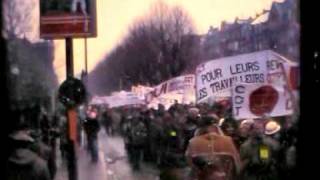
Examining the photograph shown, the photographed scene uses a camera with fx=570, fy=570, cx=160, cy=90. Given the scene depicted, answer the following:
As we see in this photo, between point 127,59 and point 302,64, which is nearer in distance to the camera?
point 302,64

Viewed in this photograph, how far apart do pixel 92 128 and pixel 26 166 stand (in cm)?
38

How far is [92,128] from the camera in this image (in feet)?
9.44

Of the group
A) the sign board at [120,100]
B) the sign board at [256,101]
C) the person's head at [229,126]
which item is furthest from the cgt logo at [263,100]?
the sign board at [120,100]

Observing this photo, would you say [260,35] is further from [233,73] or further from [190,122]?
[190,122]

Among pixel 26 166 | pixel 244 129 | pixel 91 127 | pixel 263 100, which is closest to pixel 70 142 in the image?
pixel 91 127

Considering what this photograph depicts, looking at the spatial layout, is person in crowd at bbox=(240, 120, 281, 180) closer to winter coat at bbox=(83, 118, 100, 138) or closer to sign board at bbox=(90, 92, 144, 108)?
Answer: sign board at bbox=(90, 92, 144, 108)

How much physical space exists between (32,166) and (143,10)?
0.97 meters

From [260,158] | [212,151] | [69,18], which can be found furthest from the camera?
[212,151]

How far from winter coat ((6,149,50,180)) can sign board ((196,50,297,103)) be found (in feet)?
2.88

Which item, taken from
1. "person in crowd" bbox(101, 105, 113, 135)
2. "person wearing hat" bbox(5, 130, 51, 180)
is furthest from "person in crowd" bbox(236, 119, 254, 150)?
"person wearing hat" bbox(5, 130, 51, 180)

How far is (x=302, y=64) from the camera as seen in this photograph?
2.64m

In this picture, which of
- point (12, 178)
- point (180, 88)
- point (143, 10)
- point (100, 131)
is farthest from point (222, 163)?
point (12, 178)

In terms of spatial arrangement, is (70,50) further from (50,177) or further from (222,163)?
(222,163)

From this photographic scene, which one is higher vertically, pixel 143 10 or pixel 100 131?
pixel 143 10
